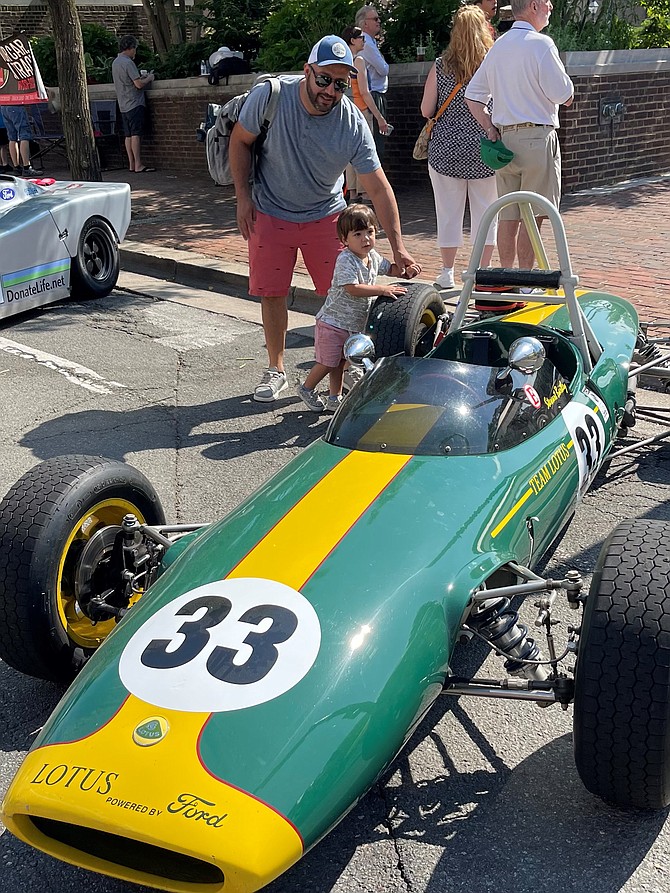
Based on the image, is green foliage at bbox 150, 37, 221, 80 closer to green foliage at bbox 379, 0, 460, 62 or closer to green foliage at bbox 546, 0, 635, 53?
green foliage at bbox 379, 0, 460, 62

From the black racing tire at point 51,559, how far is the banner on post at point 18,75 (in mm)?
11427

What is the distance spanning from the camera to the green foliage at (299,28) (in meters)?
13.4

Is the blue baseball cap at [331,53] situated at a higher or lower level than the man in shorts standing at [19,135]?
higher

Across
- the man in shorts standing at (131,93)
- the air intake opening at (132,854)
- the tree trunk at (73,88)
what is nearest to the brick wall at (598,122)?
the tree trunk at (73,88)

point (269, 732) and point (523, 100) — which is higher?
point (523, 100)

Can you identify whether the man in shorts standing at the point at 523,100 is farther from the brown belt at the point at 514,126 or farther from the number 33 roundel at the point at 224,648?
the number 33 roundel at the point at 224,648

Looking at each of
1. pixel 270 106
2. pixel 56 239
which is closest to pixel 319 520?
pixel 270 106

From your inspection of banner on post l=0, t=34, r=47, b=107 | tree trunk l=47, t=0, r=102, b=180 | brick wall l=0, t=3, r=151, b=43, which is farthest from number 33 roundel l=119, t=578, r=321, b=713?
brick wall l=0, t=3, r=151, b=43

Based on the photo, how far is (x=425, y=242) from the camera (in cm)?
929

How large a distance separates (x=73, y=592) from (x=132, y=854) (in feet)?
3.95

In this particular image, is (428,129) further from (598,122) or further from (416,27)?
(416,27)

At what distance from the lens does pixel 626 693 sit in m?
2.45

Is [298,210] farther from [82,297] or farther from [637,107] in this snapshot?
[637,107]

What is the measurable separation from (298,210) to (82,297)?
3.68 metres
